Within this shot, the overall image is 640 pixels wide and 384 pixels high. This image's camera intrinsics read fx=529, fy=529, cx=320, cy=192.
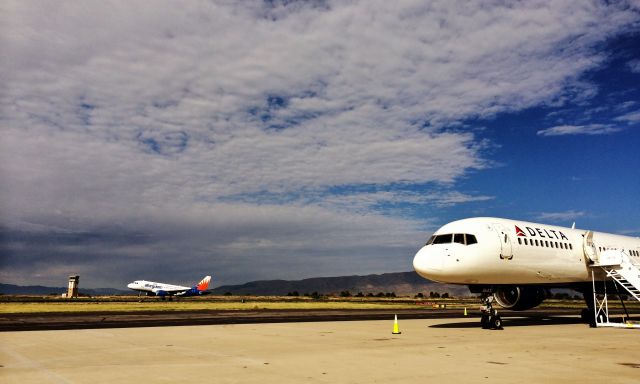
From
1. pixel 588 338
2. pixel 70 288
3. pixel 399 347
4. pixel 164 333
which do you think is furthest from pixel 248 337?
pixel 70 288

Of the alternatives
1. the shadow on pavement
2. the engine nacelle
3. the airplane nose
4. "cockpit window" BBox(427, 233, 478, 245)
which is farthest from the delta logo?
the airplane nose

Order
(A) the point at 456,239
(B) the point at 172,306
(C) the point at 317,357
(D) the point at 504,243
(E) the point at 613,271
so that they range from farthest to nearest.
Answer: (B) the point at 172,306 → (E) the point at 613,271 → (D) the point at 504,243 → (A) the point at 456,239 → (C) the point at 317,357

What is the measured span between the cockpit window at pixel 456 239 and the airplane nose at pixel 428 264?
1115 millimetres

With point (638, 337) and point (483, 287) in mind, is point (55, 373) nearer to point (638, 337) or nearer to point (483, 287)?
point (483, 287)

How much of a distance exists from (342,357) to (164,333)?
1156 cm

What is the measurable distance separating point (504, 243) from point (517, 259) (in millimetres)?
1300

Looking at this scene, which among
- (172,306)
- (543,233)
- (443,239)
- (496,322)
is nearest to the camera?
(443,239)

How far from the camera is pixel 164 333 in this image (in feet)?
78.5

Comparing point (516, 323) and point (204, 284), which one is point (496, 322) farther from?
point (204, 284)

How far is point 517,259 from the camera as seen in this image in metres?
26.6

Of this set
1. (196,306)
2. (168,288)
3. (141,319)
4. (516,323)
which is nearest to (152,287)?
(168,288)

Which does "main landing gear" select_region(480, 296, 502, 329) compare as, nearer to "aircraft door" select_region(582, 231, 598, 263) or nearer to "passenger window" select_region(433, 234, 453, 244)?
"passenger window" select_region(433, 234, 453, 244)

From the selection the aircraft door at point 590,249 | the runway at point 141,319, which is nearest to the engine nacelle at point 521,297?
the aircraft door at point 590,249

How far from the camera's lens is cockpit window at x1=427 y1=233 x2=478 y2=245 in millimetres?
24891
